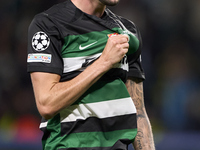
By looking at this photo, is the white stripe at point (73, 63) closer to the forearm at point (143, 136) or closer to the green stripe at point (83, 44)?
the green stripe at point (83, 44)

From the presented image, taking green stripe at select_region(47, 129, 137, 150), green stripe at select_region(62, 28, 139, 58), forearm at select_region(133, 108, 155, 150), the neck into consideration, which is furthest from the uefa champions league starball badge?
forearm at select_region(133, 108, 155, 150)

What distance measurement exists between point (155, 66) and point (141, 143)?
3.82 metres

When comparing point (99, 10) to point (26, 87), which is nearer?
point (99, 10)

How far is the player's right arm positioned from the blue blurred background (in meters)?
3.74

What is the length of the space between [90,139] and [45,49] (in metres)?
0.53

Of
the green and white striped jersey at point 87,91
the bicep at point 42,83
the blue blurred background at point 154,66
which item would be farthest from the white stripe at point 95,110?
the blue blurred background at point 154,66

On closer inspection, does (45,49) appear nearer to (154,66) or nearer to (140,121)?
(140,121)

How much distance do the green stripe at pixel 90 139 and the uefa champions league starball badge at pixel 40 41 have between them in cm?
49

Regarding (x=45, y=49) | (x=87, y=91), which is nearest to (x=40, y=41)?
(x=45, y=49)

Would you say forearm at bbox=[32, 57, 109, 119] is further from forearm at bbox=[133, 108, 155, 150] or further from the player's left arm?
forearm at bbox=[133, 108, 155, 150]

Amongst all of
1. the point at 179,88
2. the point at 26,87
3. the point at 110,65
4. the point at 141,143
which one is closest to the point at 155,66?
the point at 179,88

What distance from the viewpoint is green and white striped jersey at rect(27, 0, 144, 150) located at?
6.78ft

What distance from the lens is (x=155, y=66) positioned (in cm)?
615

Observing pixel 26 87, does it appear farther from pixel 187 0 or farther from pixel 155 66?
pixel 187 0
